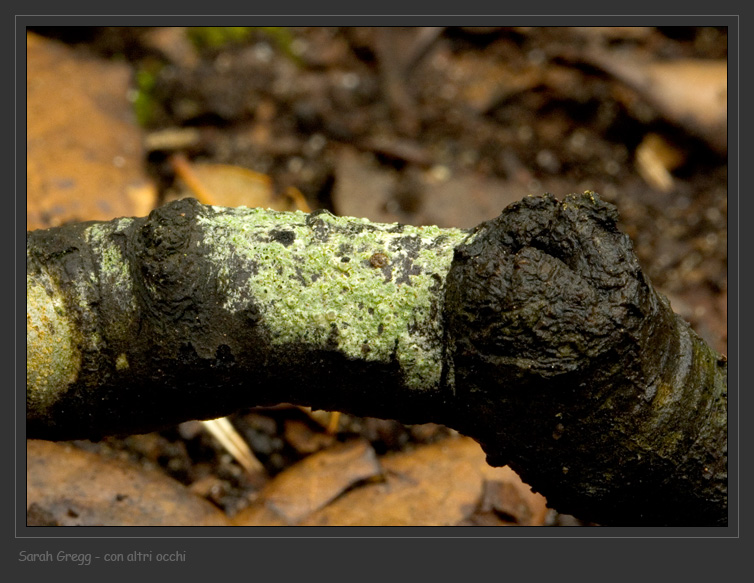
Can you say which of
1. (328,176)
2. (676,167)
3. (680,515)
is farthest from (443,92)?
(680,515)

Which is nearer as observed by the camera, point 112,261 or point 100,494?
point 112,261

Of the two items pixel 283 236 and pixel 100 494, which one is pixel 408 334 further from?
pixel 100 494

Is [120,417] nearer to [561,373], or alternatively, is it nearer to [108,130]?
[561,373]

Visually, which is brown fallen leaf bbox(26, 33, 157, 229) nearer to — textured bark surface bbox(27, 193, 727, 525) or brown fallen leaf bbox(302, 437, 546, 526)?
textured bark surface bbox(27, 193, 727, 525)

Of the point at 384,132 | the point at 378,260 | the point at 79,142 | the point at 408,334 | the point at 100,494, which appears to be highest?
the point at 384,132

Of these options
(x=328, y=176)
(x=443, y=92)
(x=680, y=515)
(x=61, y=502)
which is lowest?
(x=61, y=502)

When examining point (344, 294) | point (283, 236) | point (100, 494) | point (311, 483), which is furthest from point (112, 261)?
point (311, 483)

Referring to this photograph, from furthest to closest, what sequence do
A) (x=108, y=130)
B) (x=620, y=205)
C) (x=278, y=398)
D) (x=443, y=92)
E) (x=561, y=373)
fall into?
(x=443, y=92), (x=620, y=205), (x=108, y=130), (x=278, y=398), (x=561, y=373)

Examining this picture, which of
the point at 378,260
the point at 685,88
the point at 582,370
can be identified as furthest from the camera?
the point at 685,88

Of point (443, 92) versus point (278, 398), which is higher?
point (443, 92)
